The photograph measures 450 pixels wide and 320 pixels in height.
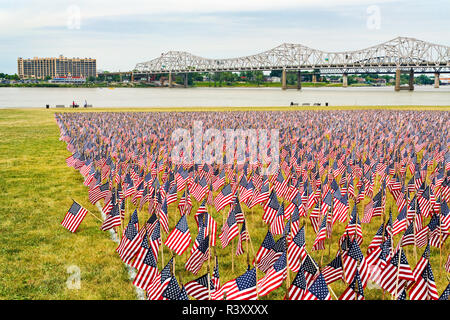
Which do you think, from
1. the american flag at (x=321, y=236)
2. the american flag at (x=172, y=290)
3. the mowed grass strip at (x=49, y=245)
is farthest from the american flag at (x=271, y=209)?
the american flag at (x=172, y=290)

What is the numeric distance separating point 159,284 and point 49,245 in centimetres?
414

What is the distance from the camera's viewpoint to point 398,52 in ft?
608

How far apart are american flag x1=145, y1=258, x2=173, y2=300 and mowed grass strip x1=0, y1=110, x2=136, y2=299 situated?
104cm

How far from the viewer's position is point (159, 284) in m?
6.13

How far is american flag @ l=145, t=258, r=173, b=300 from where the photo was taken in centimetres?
596

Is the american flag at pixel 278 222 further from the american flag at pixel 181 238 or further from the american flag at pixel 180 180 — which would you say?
the american flag at pixel 180 180

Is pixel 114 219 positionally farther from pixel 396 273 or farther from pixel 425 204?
pixel 425 204

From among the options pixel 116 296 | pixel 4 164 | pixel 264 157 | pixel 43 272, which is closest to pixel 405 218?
pixel 116 296

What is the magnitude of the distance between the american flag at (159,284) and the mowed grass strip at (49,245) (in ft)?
3.41

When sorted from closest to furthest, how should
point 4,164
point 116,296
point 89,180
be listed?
point 116,296, point 89,180, point 4,164

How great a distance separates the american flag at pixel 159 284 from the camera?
596 centimetres

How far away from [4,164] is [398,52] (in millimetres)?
186770

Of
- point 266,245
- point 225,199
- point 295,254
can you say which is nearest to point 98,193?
point 225,199
